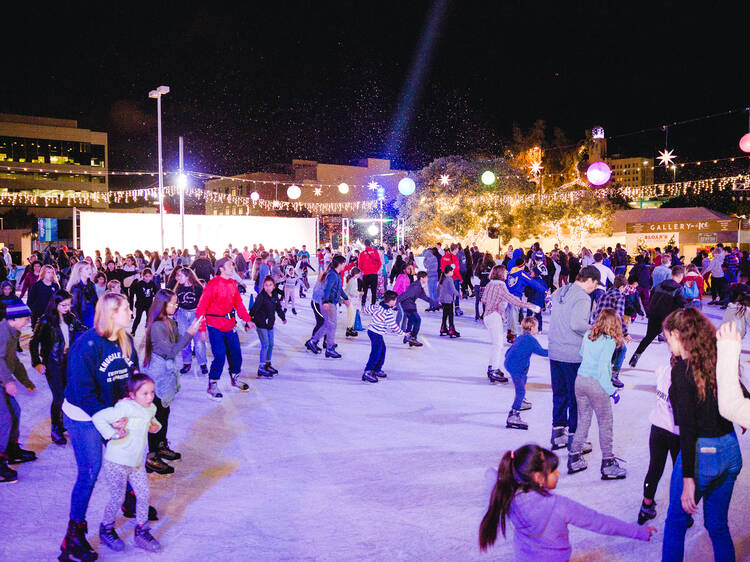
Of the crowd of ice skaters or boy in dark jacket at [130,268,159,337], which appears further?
boy in dark jacket at [130,268,159,337]

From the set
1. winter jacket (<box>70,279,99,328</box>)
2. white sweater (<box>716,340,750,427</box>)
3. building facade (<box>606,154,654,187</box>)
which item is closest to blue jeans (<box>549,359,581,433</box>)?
white sweater (<box>716,340,750,427</box>)

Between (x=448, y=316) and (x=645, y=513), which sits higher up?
(x=448, y=316)

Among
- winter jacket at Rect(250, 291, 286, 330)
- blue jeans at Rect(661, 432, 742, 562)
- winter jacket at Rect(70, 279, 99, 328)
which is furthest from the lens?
winter jacket at Rect(250, 291, 286, 330)

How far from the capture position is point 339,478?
15.3 ft

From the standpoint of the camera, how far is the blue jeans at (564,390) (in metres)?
5.09

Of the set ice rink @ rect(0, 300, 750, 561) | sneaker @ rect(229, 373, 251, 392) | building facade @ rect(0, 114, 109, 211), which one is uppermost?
building facade @ rect(0, 114, 109, 211)

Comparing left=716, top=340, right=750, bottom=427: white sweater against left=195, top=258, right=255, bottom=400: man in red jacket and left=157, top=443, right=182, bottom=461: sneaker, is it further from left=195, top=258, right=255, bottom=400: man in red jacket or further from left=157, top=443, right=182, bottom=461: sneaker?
left=195, top=258, right=255, bottom=400: man in red jacket

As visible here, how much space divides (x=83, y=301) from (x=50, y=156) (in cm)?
6294

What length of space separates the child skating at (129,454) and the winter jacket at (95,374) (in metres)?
0.07

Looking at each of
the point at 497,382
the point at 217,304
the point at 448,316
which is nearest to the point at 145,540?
the point at 217,304

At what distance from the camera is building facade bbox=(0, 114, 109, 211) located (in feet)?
192

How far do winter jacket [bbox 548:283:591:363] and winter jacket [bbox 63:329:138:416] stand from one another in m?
3.47

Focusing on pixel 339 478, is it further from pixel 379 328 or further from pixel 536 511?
pixel 379 328

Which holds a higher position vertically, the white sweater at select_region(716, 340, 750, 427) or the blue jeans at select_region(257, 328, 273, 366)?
the white sweater at select_region(716, 340, 750, 427)
